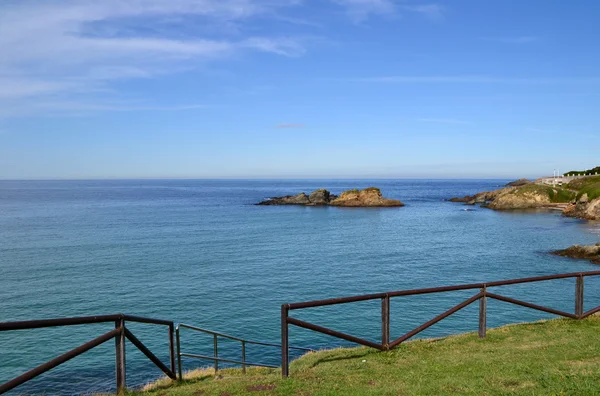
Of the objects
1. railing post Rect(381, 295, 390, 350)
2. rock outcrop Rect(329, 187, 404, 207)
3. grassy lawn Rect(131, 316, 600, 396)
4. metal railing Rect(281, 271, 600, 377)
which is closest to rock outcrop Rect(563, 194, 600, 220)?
rock outcrop Rect(329, 187, 404, 207)

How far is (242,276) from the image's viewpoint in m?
41.3

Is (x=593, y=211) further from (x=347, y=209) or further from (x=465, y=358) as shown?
(x=465, y=358)

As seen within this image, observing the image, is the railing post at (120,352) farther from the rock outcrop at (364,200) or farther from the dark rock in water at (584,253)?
the rock outcrop at (364,200)

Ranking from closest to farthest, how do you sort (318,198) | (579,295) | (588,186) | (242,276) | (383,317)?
(383,317) → (579,295) → (242,276) → (588,186) → (318,198)

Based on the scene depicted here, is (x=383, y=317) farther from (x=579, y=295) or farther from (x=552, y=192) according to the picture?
(x=552, y=192)

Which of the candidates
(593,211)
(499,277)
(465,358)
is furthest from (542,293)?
(593,211)

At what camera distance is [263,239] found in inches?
2557

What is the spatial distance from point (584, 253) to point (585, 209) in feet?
142

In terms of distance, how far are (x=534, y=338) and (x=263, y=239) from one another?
53.2 m

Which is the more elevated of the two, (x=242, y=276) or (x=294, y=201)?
(x=294, y=201)

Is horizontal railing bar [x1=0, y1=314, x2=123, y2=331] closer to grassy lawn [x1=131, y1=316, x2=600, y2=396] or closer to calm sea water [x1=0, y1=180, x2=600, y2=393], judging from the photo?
grassy lawn [x1=131, y1=316, x2=600, y2=396]

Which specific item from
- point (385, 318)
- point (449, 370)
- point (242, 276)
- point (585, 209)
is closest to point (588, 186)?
point (585, 209)

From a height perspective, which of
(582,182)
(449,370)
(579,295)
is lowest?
(449,370)

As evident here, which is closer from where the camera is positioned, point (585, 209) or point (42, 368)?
point (42, 368)
